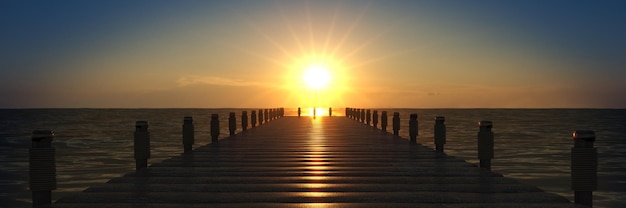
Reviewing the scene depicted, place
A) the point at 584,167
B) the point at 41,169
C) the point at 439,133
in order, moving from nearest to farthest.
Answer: the point at 584,167 < the point at 41,169 < the point at 439,133

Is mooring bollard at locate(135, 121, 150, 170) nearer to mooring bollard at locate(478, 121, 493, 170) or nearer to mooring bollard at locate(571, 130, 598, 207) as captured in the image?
mooring bollard at locate(478, 121, 493, 170)

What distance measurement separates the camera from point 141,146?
11.5 metres

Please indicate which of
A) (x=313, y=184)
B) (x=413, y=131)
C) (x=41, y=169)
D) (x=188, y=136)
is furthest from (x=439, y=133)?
(x=41, y=169)

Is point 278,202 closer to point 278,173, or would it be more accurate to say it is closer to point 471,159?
point 278,173

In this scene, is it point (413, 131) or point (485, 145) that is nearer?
point (485, 145)

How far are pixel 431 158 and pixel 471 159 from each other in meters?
16.9

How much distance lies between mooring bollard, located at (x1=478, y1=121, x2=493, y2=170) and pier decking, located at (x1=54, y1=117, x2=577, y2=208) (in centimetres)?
31

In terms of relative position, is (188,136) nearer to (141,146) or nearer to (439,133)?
(141,146)

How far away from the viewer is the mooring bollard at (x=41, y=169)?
784 centimetres

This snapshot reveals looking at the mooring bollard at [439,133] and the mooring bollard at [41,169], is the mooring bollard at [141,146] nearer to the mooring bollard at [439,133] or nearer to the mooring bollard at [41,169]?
the mooring bollard at [41,169]

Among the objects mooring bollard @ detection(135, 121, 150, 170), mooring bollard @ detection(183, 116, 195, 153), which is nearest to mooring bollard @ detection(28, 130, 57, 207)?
mooring bollard @ detection(135, 121, 150, 170)

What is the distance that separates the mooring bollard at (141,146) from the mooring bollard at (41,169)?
3261 mm

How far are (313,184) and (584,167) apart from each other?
3.39 meters

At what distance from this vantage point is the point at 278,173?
10.6m
